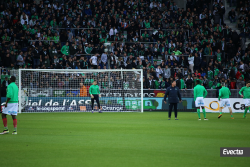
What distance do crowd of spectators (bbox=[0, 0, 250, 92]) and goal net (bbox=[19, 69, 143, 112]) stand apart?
112 cm

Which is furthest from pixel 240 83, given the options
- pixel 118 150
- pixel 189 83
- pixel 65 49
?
pixel 118 150

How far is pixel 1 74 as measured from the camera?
2583cm

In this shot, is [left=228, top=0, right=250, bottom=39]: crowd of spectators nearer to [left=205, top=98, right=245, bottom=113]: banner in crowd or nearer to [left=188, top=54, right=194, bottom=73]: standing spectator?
[left=188, top=54, right=194, bottom=73]: standing spectator

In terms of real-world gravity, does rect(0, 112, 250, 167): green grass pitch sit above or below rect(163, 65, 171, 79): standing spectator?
below

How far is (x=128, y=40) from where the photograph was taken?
31859 millimetres

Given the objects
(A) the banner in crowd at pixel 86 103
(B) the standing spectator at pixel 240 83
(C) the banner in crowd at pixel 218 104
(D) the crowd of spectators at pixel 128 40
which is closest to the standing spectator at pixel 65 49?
(D) the crowd of spectators at pixel 128 40

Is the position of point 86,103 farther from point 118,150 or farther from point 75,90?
point 118,150

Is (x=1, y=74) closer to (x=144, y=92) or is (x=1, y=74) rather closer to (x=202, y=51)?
(x=144, y=92)

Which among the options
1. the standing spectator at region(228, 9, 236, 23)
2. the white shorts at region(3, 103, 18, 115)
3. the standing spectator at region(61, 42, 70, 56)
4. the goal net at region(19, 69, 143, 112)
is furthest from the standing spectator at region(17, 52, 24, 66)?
the standing spectator at region(228, 9, 236, 23)

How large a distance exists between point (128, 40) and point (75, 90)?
801cm

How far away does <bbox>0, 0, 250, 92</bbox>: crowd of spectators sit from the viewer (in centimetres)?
2814

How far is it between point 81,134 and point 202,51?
22.2 metres

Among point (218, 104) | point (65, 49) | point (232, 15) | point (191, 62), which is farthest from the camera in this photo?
point (232, 15)

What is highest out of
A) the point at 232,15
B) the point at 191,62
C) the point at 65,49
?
the point at 232,15
